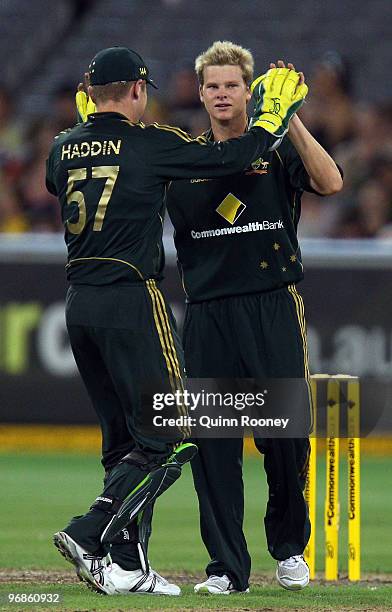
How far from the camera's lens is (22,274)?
1305 centimetres

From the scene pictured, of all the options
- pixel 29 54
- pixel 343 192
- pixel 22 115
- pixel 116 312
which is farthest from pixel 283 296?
pixel 29 54

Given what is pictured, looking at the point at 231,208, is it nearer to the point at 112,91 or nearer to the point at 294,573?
the point at 112,91

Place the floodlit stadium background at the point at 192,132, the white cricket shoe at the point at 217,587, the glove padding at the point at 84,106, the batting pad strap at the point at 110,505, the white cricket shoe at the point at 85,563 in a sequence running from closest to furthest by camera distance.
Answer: the white cricket shoe at the point at 85,563 → the batting pad strap at the point at 110,505 → the white cricket shoe at the point at 217,587 → the glove padding at the point at 84,106 → the floodlit stadium background at the point at 192,132

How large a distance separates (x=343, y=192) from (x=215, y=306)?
7.75m

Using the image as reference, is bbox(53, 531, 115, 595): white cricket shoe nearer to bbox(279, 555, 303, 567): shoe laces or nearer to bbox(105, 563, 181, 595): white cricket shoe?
bbox(105, 563, 181, 595): white cricket shoe

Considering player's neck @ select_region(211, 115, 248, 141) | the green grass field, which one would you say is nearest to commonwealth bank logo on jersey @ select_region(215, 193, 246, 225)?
player's neck @ select_region(211, 115, 248, 141)

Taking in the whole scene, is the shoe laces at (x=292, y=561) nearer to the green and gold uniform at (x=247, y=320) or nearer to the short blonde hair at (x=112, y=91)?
the green and gold uniform at (x=247, y=320)

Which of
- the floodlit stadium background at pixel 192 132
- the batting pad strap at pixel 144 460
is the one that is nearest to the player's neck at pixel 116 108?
the batting pad strap at pixel 144 460

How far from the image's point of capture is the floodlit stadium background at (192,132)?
12914mm

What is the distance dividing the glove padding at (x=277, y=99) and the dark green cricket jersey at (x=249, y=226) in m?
0.32

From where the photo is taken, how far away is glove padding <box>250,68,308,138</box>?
20.5 ft

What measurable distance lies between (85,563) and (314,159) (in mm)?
2062

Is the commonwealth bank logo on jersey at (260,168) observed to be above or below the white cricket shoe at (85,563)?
above

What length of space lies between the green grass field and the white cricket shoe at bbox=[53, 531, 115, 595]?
0.07 m
